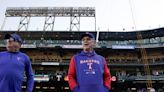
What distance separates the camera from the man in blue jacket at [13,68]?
4211 millimetres

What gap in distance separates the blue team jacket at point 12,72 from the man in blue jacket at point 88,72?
→ 72cm

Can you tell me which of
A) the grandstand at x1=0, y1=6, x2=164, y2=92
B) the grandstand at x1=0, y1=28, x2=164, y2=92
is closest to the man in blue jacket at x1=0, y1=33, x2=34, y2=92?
the grandstand at x1=0, y1=6, x2=164, y2=92

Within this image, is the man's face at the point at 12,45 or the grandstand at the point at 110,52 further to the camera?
the grandstand at the point at 110,52

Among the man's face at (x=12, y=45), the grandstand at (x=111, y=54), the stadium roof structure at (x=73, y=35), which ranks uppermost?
the man's face at (x=12, y=45)

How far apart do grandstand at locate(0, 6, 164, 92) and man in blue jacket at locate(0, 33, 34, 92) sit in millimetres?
32728

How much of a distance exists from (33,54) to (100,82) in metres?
40.6

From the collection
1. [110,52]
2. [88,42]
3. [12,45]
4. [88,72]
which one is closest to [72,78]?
[88,72]

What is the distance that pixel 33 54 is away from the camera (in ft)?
144

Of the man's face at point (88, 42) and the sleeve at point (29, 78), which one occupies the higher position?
the man's face at point (88, 42)

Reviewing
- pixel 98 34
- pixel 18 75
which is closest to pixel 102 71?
pixel 18 75

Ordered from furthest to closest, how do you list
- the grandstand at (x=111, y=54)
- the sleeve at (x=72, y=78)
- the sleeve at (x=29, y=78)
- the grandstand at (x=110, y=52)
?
the grandstand at (x=110, y=52)
the grandstand at (x=111, y=54)
the sleeve at (x=29, y=78)
the sleeve at (x=72, y=78)

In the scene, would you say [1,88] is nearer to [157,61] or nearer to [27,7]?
[157,61]

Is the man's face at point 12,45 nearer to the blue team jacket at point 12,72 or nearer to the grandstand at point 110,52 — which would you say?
the blue team jacket at point 12,72

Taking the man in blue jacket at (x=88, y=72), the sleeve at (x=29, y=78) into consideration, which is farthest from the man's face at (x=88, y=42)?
the sleeve at (x=29, y=78)
